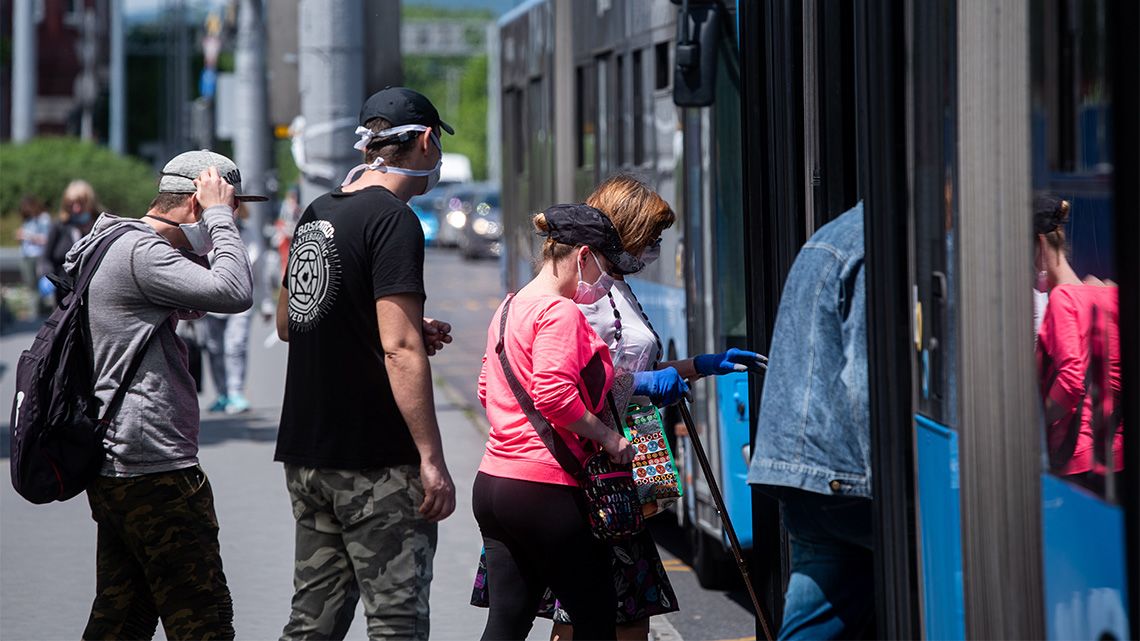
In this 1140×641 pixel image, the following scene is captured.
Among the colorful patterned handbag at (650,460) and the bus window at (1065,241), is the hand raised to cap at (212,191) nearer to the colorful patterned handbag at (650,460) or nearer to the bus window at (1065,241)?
the colorful patterned handbag at (650,460)

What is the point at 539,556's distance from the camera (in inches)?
177

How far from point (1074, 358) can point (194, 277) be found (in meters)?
2.20

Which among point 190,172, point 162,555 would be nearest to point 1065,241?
point 190,172

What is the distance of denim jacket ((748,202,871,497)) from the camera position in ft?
12.5

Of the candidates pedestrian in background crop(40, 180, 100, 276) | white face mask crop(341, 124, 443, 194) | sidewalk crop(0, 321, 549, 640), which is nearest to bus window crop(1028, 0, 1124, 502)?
white face mask crop(341, 124, 443, 194)

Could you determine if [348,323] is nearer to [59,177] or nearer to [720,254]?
[720,254]

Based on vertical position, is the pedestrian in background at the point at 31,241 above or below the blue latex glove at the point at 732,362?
above

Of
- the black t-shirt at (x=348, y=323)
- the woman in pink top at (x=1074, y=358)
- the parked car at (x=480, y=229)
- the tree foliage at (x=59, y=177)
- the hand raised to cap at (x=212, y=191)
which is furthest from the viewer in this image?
the parked car at (x=480, y=229)

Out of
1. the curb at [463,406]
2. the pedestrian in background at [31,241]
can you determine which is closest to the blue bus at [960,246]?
the curb at [463,406]

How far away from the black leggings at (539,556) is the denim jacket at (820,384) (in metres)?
0.69

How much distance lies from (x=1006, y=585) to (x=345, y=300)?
163cm

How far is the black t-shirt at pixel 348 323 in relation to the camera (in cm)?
→ 418

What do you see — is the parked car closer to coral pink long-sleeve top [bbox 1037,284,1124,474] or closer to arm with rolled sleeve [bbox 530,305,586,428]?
arm with rolled sleeve [bbox 530,305,586,428]

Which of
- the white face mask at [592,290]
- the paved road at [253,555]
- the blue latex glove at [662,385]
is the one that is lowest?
the paved road at [253,555]
